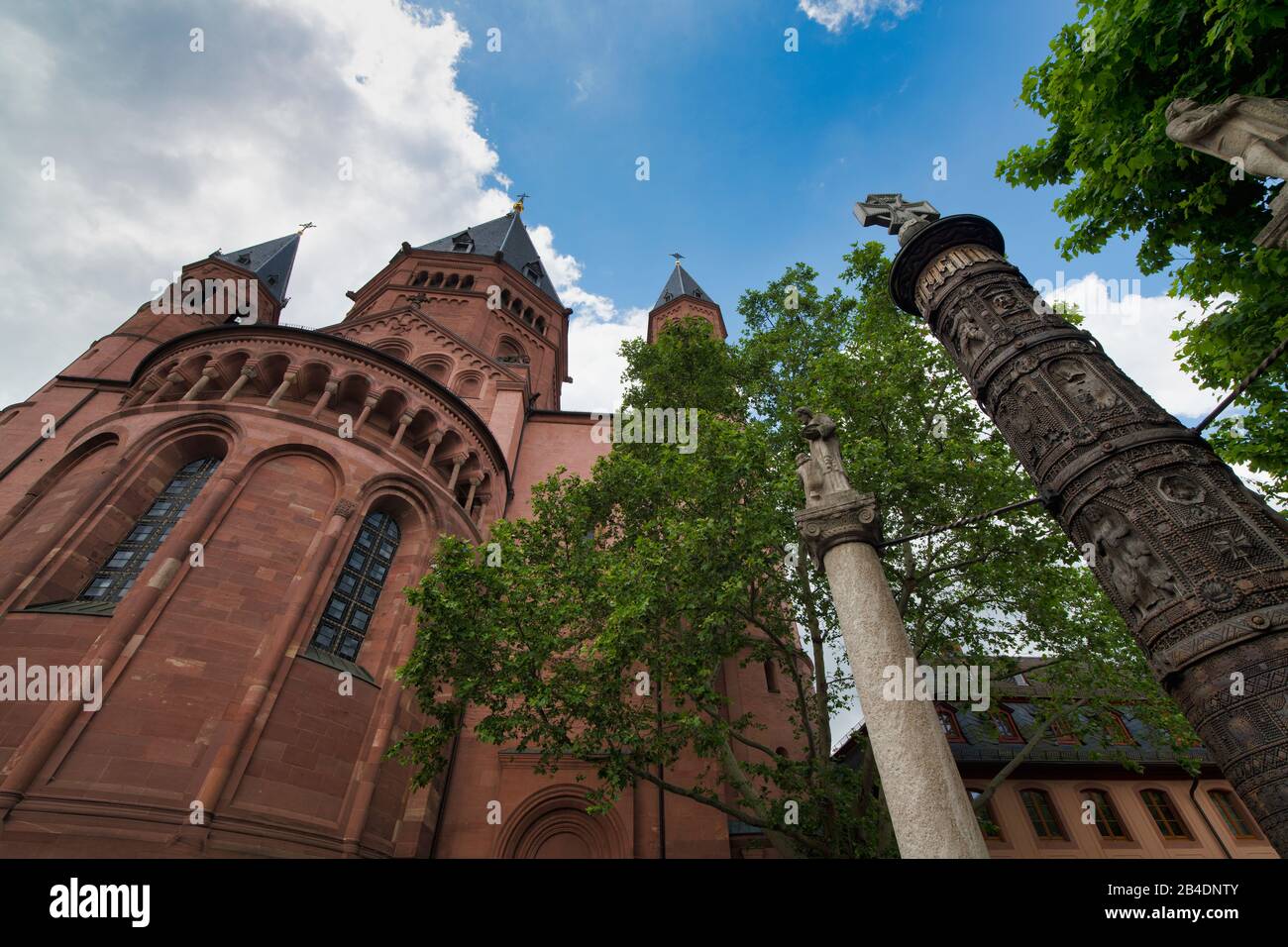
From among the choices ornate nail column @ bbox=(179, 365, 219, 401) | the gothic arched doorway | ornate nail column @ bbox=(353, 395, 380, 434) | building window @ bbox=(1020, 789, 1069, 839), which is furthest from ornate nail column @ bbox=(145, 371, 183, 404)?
building window @ bbox=(1020, 789, 1069, 839)

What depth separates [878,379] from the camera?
14664 mm

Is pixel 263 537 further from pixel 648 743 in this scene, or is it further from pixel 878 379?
pixel 878 379

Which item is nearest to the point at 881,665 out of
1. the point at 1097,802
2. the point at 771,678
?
the point at 771,678

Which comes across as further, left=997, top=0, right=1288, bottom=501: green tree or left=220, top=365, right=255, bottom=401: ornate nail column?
left=220, top=365, right=255, bottom=401: ornate nail column

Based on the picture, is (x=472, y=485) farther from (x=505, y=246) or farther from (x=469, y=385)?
(x=505, y=246)

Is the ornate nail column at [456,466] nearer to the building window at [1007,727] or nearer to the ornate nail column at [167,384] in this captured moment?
the ornate nail column at [167,384]

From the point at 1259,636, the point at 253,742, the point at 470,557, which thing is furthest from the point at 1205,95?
the point at 253,742

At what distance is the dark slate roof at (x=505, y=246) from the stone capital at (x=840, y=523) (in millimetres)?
32075

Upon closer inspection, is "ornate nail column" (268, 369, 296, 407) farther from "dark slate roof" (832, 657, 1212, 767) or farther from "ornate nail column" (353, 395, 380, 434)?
"dark slate roof" (832, 657, 1212, 767)

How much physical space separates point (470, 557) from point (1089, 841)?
20.1 m

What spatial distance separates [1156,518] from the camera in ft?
15.3

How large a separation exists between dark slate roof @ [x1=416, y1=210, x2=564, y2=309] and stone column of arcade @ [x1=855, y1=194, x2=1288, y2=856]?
1261 inches

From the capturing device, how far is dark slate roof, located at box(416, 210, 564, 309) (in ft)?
120

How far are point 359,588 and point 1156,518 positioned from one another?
13.7m
